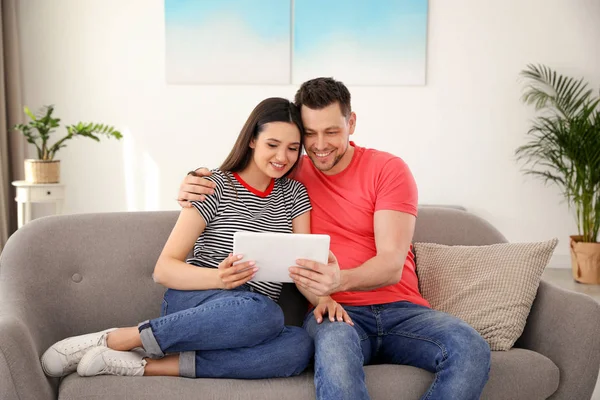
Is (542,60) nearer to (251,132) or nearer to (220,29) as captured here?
(220,29)

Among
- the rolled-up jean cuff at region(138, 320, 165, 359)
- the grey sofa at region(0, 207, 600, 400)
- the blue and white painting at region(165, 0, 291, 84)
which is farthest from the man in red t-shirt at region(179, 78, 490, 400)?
the blue and white painting at region(165, 0, 291, 84)

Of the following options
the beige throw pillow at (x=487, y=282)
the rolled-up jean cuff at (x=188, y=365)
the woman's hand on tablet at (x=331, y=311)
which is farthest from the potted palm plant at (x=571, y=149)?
the rolled-up jean cuff at (x=188, y=365)

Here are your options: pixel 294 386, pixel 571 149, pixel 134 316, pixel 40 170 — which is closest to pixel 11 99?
pixel 40 170

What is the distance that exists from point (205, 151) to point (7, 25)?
162cm

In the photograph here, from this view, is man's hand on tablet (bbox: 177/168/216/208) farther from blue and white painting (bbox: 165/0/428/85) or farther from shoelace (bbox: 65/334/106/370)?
blue and white painting (bbox: 165/0/428/85)

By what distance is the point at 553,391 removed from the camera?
6.62ft

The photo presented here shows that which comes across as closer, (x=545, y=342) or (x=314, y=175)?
(x=545, y=342)

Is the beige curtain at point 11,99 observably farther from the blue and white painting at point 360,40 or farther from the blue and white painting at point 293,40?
the blue and white painting at point 360,40

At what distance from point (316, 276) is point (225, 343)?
0.99 feet

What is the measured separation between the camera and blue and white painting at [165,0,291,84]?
5152mm

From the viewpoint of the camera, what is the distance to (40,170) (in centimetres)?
431

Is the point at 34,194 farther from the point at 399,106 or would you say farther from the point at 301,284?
the point at 301,284

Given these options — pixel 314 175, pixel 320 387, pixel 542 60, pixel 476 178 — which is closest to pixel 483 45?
pixel 542 60

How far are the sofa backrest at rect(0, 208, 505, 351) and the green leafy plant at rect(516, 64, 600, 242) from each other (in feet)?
10.8
